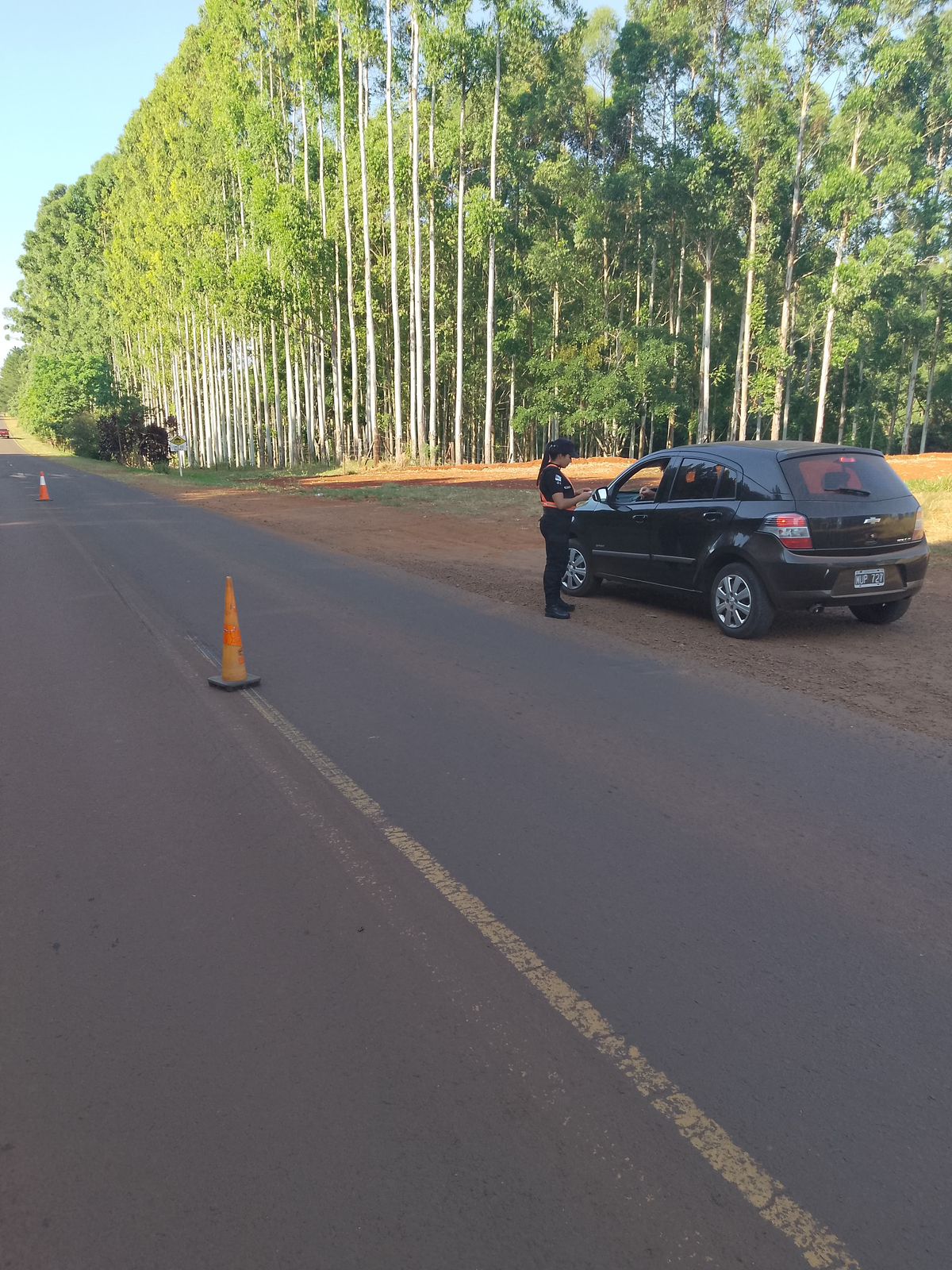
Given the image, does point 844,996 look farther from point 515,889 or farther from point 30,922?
point 30,922

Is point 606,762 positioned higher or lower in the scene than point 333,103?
lower

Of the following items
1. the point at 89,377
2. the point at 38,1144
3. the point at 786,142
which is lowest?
the point at 38,1144

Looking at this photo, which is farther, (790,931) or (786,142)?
(786,142)

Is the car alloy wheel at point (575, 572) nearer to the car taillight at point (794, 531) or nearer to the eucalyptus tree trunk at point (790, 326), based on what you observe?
the car taillight at point (794, 531)

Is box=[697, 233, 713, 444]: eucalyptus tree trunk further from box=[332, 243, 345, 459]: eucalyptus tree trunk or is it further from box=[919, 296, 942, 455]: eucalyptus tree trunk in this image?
box=[919, 296, 942, 455]: eucalyptus tree trunk

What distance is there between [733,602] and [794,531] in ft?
3.11

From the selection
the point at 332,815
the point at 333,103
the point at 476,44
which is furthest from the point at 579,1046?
the point at 333,103

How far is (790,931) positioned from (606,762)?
1.99 m

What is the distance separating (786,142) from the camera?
128 feet

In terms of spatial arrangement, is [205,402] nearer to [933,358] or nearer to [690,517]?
[933,358]

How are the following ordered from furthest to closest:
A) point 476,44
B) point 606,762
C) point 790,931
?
point 476,44 → point 606,762 → point 790,931

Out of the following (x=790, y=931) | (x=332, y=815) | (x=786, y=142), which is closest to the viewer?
(x=790, y=931)

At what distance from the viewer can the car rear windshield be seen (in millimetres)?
8367

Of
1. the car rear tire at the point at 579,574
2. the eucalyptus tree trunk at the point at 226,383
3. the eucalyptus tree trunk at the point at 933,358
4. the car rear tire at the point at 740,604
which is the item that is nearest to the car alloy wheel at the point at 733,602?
the car rear tire at the point at 740,604
